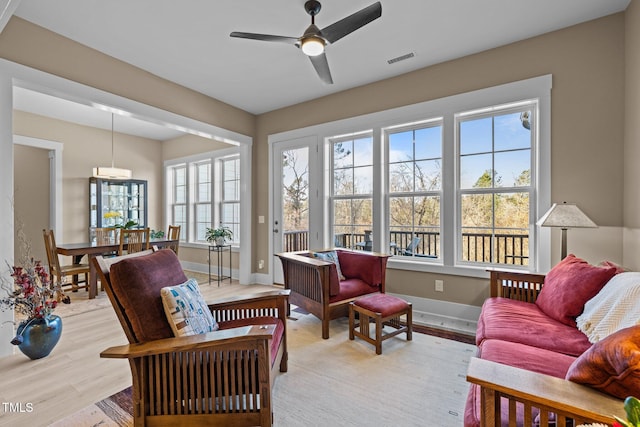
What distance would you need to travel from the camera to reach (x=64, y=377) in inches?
86.7

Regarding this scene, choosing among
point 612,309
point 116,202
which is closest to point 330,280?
point 612,309

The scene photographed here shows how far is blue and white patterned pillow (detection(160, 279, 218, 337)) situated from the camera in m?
1.53

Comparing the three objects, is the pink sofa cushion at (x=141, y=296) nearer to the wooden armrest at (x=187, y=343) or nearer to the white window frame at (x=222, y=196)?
the wooden armrest at (x=187, y=343)

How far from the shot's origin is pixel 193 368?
1.46m

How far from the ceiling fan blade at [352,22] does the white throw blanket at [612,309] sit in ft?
7.11

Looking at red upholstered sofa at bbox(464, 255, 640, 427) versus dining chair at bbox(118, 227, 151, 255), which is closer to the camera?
red upholstered sofa at bbox(464, 255, 640, 427)

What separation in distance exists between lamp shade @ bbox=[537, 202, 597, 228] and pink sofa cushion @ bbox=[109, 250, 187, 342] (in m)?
2.83

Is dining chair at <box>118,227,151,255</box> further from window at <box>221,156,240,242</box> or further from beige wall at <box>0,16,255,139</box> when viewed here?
beige wall at <box>0,16,255,139</box>

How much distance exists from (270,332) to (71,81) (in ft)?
10.5

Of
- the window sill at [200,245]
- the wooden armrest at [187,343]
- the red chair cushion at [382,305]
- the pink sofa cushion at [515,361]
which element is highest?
the wooden armrest at [187,343]

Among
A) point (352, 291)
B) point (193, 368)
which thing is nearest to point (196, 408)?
point (193, 368)

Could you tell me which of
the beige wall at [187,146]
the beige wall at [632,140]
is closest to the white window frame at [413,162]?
the beige wall at [632,140]

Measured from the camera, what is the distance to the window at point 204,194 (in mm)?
5805

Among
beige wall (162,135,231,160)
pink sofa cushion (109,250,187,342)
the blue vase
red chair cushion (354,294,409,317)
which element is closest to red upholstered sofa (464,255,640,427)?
red chair cushion (354,294,409,317)
